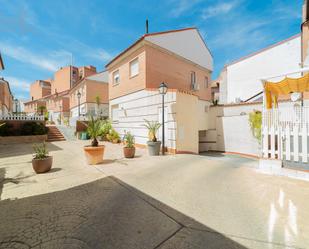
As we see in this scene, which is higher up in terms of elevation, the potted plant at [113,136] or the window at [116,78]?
the window at [116,78]

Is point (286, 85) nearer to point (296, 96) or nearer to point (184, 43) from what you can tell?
point (296, 96)

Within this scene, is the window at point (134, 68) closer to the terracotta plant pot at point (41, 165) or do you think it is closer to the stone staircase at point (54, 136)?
the terracotta plant pot at point (41, 165)

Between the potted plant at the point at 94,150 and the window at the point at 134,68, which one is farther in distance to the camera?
the window at the point at 134,68

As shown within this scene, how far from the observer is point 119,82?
1275 cm

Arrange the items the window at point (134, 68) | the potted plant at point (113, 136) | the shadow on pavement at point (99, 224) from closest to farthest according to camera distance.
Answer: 1. the shadow on pavement at point (99, 224)
2. the window at point (134, 68)
3. the potted plant at point (113, 136)

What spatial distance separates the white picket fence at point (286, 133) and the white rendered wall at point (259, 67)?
35.8ft

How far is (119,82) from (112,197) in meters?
10.8

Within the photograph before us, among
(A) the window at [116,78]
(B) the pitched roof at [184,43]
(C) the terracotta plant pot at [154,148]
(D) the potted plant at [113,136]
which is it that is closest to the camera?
(C) the terracotta plant pot at [154,148]

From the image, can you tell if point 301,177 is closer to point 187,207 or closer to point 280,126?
point 280,126

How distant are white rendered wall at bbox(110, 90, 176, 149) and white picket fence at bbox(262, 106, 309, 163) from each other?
4.01 m

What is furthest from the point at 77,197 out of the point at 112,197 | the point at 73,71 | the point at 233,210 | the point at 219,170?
the point at 73,71

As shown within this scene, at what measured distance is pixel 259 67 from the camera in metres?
16.7

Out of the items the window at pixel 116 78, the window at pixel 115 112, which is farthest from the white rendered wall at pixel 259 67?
the window at pixel 115 112

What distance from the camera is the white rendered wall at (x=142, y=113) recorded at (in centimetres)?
821
